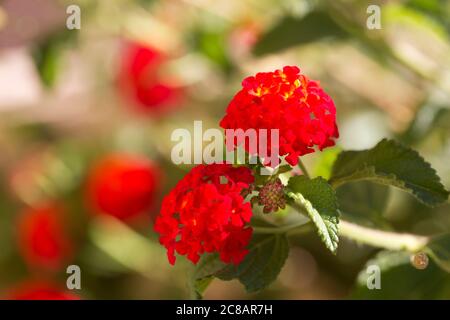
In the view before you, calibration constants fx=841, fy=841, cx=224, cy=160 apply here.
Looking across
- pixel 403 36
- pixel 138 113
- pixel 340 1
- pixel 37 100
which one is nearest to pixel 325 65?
pixel 403 36

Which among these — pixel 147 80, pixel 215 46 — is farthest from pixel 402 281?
pixel 147 80

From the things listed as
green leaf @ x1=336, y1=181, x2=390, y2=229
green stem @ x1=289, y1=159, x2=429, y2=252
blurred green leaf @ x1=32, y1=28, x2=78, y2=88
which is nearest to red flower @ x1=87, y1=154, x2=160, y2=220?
blurred green leaf @ x1=32, y1=28, x2=78, y2=88

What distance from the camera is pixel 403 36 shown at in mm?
1450

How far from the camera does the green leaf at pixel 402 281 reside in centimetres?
84

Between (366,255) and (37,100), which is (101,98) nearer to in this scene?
(37,100)

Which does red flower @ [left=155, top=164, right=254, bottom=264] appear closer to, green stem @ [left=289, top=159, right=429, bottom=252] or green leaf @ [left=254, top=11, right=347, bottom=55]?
green stem @ [left=289, top=159, right=429, bottom=252]

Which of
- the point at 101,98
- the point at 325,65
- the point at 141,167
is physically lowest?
the point at 141,167

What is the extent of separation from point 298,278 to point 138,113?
1.63 ft

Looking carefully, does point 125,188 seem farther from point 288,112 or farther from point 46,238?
point 288,112

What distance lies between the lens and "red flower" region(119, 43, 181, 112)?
1.61 m

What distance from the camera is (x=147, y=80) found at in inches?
64.1

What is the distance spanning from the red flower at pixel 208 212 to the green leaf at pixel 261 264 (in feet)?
0.08

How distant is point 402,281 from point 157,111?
93 centimetres

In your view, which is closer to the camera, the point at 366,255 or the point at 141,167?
the point at 366,255
